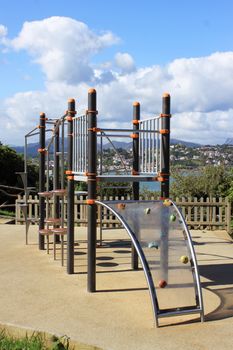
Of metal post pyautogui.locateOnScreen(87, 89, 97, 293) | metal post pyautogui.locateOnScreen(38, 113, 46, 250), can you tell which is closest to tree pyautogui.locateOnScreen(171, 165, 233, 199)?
metal post pyautogui.locateOnScreen(38, 113, 46, 250)

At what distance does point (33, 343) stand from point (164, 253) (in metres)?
2.03

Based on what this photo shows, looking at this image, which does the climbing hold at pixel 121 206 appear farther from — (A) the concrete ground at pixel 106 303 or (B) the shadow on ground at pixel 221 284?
(B) the shadow on ground at pixel 221 284

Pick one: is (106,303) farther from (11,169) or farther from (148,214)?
(11,169)

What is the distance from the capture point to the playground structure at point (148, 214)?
545 cm

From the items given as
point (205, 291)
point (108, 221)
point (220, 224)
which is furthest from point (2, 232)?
point (205, 291)

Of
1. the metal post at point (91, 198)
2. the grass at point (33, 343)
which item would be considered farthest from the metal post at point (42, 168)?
the grass at point (33, 343)

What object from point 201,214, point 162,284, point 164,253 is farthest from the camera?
point 201,214

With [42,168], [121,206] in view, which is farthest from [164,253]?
[42,168]

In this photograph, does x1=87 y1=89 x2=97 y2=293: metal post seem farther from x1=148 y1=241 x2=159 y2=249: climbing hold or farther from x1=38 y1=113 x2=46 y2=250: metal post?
x1=38 y1=113 x2=46 y2=250: metal post

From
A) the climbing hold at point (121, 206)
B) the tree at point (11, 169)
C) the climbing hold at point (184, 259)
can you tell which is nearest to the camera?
the climbing hold at point (184, 259)

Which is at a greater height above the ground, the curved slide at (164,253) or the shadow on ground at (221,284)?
the curved slide at (164,253)

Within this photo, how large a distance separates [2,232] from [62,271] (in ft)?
15.7

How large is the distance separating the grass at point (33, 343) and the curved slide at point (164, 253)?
1.14 metres

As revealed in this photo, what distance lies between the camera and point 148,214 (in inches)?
233
